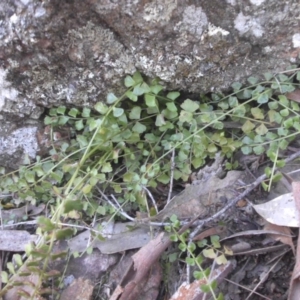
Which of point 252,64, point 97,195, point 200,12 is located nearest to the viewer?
point 200,12

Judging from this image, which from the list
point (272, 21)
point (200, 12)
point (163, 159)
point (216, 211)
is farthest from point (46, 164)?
point (272, 21)

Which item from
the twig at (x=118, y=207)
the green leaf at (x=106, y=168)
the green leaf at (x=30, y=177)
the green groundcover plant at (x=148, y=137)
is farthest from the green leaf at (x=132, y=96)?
the green leaf at (x=30, y=177)

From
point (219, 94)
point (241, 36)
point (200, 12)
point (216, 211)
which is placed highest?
point (200, 12)

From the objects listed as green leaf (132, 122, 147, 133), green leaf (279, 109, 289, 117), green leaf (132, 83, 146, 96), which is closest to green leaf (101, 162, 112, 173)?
green leaf (132, 122, 147, 133)

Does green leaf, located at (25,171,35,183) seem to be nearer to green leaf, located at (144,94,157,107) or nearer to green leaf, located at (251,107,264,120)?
green leaf, located at (144,94,157,107)

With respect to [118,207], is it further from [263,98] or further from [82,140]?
[263,98]

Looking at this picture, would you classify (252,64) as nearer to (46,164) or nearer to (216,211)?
(216,211)

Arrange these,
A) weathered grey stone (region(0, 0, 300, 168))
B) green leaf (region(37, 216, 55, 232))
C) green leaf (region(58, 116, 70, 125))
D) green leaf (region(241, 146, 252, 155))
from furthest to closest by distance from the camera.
A: green leaf (region(58, 116, 70, 125)), green leaf (region(241, 146, 252, 155)), weathered grey stone (region(0, 0, 300, 168)), green leaf (region(37, 216, 55, 232))

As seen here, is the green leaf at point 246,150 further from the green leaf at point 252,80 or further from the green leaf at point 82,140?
the green leaf at point 82,140
